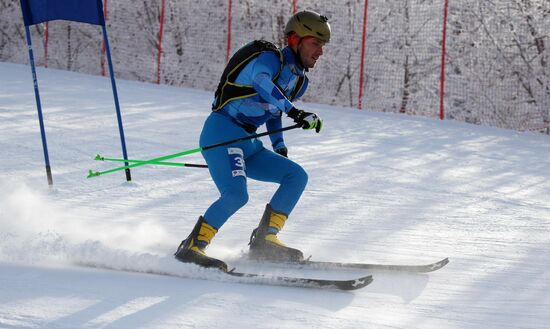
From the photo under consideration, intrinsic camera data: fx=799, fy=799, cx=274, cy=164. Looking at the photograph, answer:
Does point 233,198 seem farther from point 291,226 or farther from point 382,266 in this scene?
point 291,226

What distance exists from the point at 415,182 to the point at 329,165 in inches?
39.2

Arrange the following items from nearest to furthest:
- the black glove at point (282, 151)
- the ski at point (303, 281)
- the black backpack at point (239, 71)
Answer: the ski at point (303, 281), the black backpack at point (239, 71), the black glove at point (282, 151)

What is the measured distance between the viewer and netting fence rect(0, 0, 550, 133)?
13.3 meters

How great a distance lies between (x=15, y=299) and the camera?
3.81 metres

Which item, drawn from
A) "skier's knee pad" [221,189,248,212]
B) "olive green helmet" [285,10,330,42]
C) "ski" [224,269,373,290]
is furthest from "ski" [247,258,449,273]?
"olive green helmet" [285,10,330,42]

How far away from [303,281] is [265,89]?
1076 mm

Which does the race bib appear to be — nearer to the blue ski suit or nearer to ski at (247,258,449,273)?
the blue ski suit

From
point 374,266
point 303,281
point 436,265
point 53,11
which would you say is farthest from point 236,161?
point 53,11

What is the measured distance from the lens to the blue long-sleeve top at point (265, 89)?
14.6 ft

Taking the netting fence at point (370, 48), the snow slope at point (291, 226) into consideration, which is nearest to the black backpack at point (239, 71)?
the snow slope at point (291, 226)

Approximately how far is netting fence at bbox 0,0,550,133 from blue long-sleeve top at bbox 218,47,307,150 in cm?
843

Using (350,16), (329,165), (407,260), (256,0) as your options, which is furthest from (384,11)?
(407,260)

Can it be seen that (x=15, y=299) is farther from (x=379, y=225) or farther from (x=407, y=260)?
(x=379, y=225)

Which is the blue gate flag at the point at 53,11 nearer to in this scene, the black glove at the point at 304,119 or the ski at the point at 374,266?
the black glove at the point at 304,119
